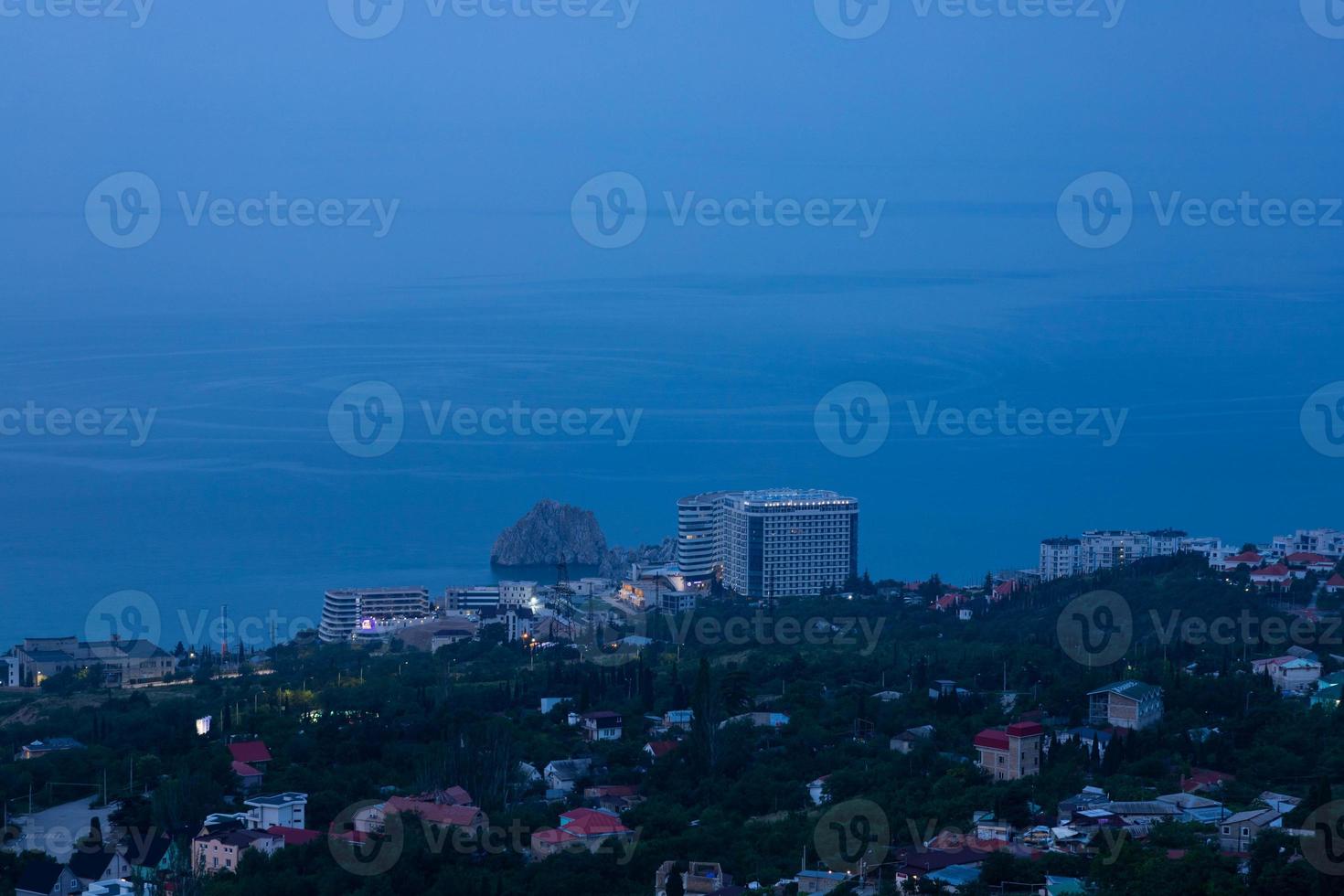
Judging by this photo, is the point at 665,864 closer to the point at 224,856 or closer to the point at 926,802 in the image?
the point at 926,802

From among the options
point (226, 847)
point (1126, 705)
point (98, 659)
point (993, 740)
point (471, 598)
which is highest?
point (471, 598)

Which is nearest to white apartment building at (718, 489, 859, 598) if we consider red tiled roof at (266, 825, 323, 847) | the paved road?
the paved road

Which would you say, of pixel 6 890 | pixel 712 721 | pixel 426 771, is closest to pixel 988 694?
pixel 712 721

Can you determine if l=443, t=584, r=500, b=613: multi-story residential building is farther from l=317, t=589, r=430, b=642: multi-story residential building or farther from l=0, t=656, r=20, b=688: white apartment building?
l=0, t=656, r=20, b=688: white apartment building

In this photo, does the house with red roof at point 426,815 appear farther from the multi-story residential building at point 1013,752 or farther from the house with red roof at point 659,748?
the multi-story residential building at point 1013,752

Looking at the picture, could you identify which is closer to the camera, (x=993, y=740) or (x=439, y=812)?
(x=439, y=812)

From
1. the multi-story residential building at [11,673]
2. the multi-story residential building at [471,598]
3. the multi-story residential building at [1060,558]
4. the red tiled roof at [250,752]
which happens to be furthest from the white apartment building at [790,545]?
the red tiled roof at [250,752]

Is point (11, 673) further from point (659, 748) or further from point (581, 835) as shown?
point (581, 835)

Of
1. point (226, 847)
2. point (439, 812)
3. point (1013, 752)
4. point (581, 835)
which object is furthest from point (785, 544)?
point (226, 847)
